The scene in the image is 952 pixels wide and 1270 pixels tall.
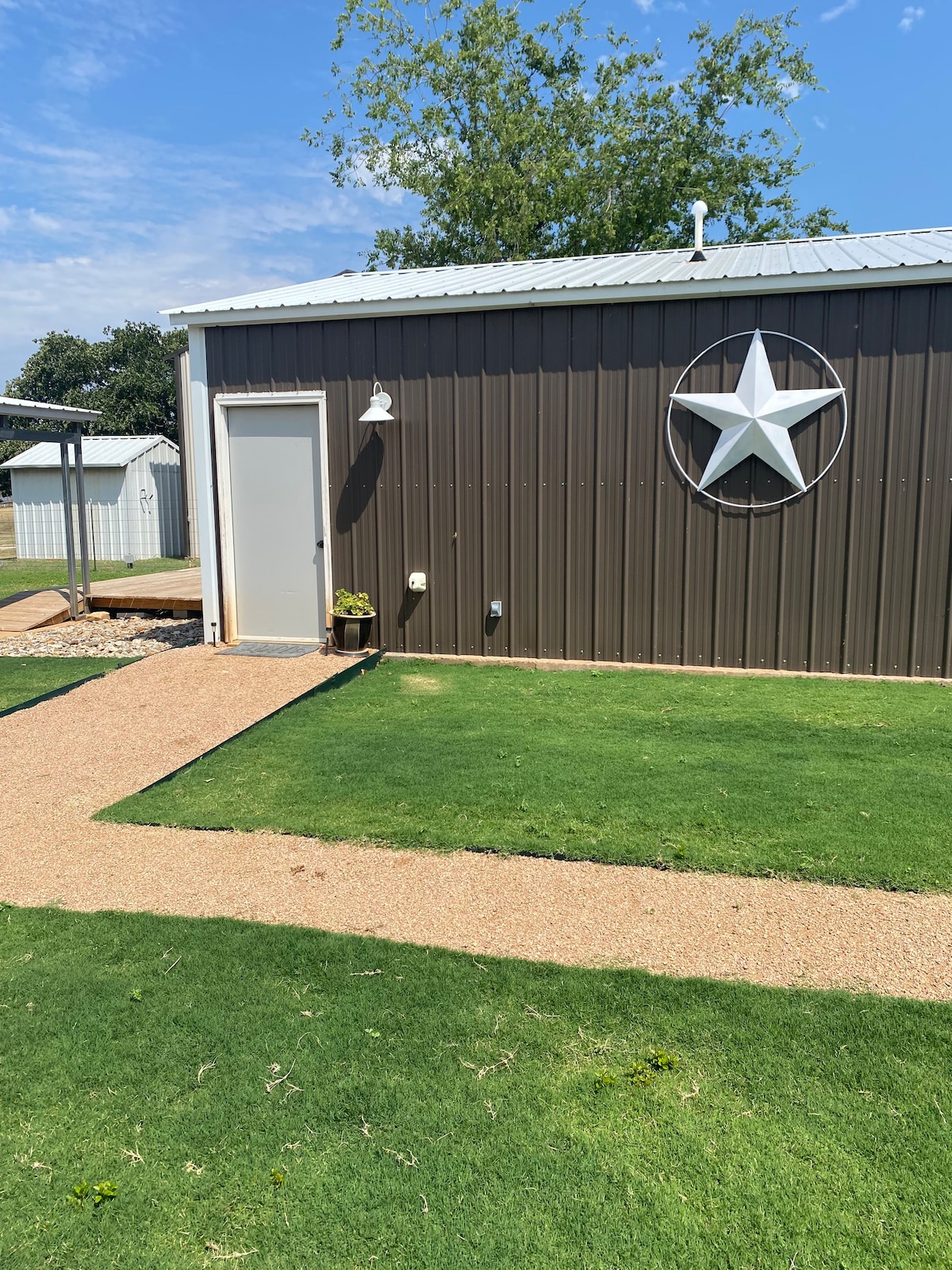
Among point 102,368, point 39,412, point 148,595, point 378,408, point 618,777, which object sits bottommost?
point 618,777

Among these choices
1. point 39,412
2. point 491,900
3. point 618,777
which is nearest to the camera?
point 491,900

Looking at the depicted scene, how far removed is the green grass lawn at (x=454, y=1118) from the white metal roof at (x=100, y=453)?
17.1 m

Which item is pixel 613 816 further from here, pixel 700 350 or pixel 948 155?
pixel 948 155

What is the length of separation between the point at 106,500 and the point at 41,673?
1195 centimetres

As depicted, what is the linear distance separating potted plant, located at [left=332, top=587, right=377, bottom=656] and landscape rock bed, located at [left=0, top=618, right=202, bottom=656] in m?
2.04

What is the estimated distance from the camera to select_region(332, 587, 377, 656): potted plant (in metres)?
7.71

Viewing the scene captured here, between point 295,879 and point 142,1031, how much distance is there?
1.09m

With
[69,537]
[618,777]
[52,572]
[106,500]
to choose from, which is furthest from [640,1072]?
[106,500]

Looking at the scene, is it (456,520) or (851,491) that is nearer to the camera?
(851,491)

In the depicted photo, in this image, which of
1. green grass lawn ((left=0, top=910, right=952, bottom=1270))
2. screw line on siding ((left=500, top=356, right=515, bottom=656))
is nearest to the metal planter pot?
screw line on siding ((left=500, top=356, right=515, bottom=656))

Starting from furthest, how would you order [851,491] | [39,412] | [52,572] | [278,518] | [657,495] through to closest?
1. [52,572]
2. [39,412]
3. [278,518]
4. [657,495]
5. [851,491]

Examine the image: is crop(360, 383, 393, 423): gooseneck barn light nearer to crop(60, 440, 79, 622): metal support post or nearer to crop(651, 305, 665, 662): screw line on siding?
crop(651, 305, 665, 662): screw line on siding

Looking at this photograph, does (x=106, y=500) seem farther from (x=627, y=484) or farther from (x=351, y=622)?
(x=627, y=484)

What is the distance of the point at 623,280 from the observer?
A: 7.05 m
